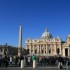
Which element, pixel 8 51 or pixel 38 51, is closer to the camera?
pixel 8 51

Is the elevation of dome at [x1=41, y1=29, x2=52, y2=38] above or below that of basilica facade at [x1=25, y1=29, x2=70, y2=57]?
above

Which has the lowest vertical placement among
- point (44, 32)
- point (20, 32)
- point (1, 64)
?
point (1, 64)

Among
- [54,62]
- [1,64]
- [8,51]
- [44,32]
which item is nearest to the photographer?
[1,64]

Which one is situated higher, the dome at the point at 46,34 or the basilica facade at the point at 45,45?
the dome at the point at 46,34

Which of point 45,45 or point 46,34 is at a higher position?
point 46,34

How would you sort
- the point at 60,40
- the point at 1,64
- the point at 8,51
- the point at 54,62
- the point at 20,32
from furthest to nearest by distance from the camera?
the point at 60,40
the point at 8,51
the point at 20,32
the point at 54,62
the point at 1,64

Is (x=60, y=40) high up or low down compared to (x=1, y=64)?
up

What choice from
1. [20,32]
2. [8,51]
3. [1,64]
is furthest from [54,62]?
[8,51]

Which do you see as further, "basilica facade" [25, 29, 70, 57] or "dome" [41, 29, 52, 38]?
"dome" [41, 29, 52, 38]

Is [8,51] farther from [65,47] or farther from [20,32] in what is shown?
[20,32]

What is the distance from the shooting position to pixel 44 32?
445ft

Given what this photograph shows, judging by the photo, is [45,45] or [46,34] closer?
[45,45]

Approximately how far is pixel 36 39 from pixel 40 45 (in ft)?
10.4

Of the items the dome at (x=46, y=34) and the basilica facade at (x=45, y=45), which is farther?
the dome at (x=46, y=34)
